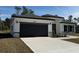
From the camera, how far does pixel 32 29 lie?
22297 millimetres

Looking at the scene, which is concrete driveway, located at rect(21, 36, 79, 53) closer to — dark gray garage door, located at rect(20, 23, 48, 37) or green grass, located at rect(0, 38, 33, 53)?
green grass, located at rect(0, 38, 33, 53)

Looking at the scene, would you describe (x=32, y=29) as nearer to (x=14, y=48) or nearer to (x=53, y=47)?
(x=53, y=47)

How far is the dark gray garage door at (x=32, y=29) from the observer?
849 inches

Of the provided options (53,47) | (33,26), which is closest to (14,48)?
(53,47)

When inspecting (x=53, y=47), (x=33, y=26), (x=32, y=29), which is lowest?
(x=53, y=47)

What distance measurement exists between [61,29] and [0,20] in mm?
30530

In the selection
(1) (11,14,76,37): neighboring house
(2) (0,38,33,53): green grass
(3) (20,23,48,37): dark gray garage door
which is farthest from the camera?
(3) (20,23,48,37): dark gray garage door

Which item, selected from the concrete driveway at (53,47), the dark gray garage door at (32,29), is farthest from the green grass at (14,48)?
the dark gray garage door at (32,29)

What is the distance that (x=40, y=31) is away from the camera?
75.8ft

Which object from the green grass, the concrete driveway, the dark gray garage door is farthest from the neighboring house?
the green grass

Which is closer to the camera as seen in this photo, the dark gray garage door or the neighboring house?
the neighboring house

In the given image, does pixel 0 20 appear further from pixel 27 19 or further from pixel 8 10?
pixel 27 19

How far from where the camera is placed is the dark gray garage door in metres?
21.6
